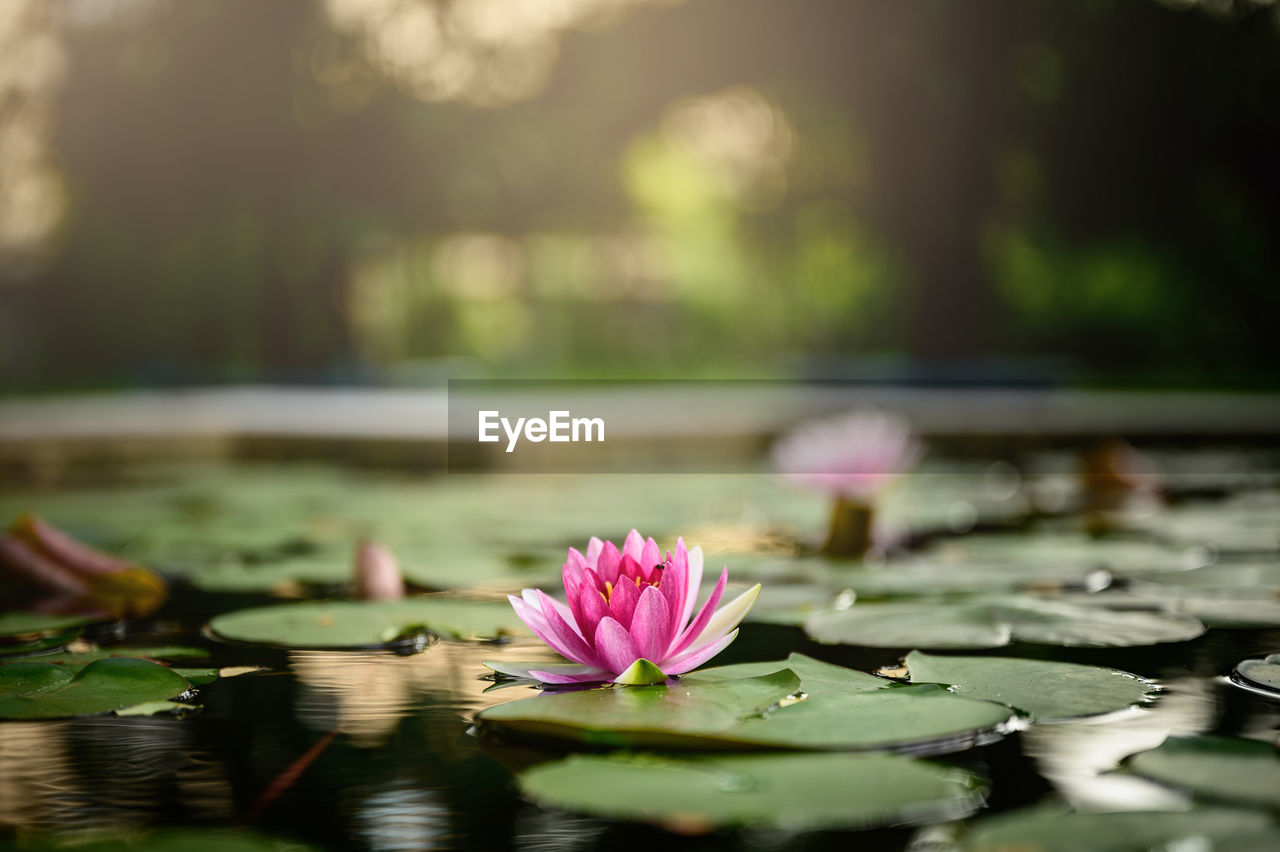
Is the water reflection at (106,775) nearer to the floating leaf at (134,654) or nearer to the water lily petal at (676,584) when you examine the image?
the floating leaf at (134,654)

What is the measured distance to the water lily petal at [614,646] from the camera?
0.97 metres

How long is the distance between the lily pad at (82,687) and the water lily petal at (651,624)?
16.8 inches

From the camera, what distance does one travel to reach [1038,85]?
30.1 ft

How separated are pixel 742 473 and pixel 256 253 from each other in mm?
7390

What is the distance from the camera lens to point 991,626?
1.31 metres

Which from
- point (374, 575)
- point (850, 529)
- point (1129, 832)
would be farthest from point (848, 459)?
point (1129, 832)

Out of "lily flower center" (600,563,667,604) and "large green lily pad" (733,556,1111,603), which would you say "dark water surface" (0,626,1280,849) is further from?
"large green lily pad" (733,556,1111,603)

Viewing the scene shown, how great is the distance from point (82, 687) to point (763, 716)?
61cm

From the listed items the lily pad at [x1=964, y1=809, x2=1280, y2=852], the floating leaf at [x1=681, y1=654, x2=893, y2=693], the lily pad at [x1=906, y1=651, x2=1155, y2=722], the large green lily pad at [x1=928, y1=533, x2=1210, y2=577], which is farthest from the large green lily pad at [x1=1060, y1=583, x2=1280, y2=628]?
the lily pad at [x1=964, y1=809, x2=1280, y2=852]

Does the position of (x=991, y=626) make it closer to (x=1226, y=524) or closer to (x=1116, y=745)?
(x=1116, y=745)

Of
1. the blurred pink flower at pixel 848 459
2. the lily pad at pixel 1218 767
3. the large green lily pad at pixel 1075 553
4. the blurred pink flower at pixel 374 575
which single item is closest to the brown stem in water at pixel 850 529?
the blurred pink flower at pixel 848 459

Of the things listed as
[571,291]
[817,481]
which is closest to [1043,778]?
[817,481]

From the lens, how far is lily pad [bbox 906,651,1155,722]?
97cm

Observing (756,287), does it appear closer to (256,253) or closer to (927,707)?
(256,253)
